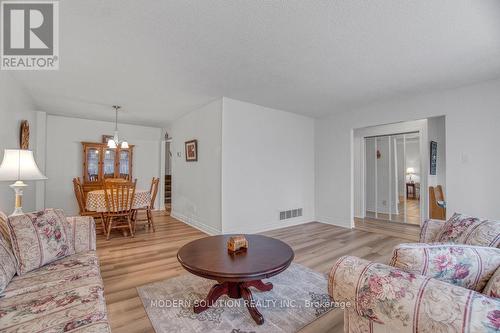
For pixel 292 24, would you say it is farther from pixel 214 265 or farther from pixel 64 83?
pixel 64 83

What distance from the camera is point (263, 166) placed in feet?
14.0

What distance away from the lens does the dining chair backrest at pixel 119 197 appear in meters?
3.57

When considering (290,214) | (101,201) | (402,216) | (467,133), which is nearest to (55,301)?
(101,201)

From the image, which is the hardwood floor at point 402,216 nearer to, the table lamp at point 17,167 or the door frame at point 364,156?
the door frame at point 364,156

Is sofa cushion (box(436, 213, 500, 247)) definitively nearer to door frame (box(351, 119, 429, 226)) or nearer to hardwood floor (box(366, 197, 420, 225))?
door frame (box(351, 119, 429, 226))

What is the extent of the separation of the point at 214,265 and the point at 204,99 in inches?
115

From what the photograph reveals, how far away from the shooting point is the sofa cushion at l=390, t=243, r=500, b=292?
3.20 feet

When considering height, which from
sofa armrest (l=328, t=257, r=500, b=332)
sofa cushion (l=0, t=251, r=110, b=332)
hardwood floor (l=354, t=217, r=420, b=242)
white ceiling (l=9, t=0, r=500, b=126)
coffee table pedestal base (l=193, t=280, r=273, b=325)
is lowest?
hardwood floor (l=354, t=217, r=420, b=242)

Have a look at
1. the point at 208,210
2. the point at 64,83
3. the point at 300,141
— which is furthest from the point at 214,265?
the point at 300,141

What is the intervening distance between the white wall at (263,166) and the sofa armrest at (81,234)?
6.25 ft

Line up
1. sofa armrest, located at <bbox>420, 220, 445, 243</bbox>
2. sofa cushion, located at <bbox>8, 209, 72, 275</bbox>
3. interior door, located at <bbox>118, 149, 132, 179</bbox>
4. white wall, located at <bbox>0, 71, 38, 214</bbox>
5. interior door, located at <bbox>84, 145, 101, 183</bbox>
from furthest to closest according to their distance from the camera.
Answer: interior door, located at <bbox>118, 149, 132, 179</bbox> < interior door, located at <bbox>84, 145, 101, 183</bbox> < white wall, located at <bbox>0, 71, 38, 214</bbox> < sofa armrest, located at <bbox>420, 220, 445, 243</bbox> < sofa cushion, located at <bbox>8, 209, 72, 275</bbox>

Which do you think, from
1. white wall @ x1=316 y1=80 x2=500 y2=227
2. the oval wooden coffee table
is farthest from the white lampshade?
white wall @ x1=316 y1=80 x2=500 y2=227

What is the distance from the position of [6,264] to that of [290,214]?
156 inches

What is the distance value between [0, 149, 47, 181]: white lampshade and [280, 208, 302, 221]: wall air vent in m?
3.62
